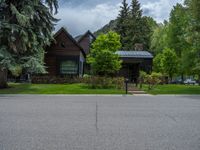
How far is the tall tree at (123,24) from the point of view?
71.1 metres

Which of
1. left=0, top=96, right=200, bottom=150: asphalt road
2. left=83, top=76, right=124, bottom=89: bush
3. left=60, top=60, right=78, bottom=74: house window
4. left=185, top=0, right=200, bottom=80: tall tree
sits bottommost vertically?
left=0, top=96, right=200, bottom=150: asphalt road

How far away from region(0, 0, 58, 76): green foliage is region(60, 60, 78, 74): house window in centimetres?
675

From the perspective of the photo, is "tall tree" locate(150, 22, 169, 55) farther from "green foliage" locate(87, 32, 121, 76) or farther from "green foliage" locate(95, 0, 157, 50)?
"green foliage" locate(87, 32, 121, 76)

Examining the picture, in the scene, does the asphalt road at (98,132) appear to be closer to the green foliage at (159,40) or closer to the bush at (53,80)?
the bush at (53,80)

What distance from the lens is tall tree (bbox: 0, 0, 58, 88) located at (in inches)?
1001

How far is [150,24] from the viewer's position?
82.2 m

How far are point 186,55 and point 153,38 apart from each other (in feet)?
70.6

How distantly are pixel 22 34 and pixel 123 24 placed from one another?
5048 centimetres

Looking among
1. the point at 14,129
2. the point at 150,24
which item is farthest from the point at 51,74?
the point at 150,24

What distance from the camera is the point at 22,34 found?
84.6ft

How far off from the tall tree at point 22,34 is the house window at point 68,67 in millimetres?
6840

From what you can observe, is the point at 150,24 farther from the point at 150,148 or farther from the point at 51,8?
the point at 150,148

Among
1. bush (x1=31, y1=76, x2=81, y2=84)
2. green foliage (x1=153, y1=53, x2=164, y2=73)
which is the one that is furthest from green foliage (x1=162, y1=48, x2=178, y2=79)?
bush (x1=31, y1=76, x2=81, y2=84)

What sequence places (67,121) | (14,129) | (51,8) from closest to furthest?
(14,129), (67,121), (51,8)
